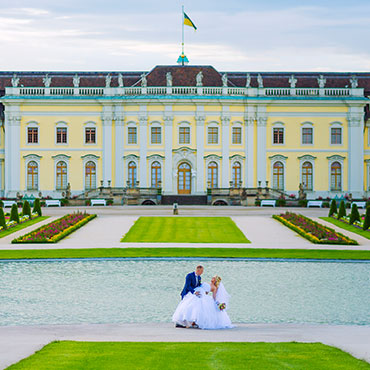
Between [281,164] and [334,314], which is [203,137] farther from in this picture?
[334,314]

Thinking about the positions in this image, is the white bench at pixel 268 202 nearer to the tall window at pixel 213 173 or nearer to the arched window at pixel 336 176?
the tall window at pixel 213 173

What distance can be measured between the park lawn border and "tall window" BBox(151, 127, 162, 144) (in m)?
34.7

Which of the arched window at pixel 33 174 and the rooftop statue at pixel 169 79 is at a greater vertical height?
the rooftop statue at pixel 169 79

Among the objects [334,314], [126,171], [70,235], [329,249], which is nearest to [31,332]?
[334,314]

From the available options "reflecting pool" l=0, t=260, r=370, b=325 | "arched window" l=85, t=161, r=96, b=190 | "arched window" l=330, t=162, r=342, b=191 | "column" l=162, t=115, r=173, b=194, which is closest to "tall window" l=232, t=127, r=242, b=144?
"column" l=162, t=115, r=173, b=194

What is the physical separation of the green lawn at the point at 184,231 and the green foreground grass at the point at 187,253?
4.15 metres

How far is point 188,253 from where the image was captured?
29.4 m

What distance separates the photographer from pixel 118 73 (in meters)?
66.9

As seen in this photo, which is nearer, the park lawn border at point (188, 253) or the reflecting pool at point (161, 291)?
the reflecting pool at point (161, 291)

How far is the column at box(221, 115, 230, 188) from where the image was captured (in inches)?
2544

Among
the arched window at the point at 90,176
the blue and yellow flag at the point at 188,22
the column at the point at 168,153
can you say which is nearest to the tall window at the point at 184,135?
the column at the point at 168,153

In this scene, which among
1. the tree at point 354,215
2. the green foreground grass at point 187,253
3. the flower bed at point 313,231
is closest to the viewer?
the green foreground grass at point 187,253

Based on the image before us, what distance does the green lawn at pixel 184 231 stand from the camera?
35062mm

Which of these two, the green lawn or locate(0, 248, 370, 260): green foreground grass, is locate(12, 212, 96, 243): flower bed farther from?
locate(0, 248, 370, 260): green foreground grass
